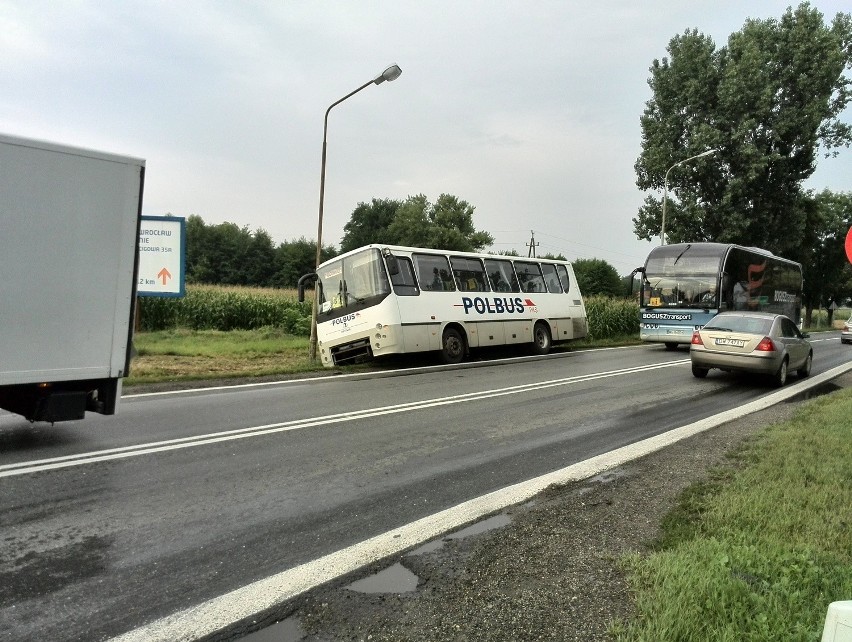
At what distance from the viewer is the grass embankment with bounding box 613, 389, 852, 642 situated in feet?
9.68

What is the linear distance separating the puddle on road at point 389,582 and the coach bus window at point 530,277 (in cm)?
1685

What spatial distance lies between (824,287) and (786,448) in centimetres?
6258

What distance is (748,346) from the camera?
12.8 meters

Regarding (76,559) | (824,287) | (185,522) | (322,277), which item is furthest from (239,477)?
(824,287)

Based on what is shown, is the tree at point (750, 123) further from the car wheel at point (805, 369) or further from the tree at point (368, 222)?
the tree at point (368, 222)

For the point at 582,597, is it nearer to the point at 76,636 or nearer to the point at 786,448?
the point at 76,636

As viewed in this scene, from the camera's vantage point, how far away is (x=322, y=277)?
16.5 metres

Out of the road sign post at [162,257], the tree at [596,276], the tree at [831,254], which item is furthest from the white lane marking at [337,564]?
the tree at [596,276]

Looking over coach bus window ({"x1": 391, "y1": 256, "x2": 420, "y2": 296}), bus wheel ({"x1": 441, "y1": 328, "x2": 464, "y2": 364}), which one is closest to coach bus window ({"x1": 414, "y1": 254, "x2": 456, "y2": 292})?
coach bus window ({"x1": 391, "y1": 256, "x2": 420, "y2": 296})

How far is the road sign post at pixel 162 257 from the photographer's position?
17828 millimetres

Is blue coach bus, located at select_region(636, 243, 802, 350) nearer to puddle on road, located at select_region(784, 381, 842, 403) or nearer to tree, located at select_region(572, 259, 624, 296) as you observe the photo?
puddle on road, located at select_region(784, 381, 842, 403)

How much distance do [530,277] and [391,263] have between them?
252 inches

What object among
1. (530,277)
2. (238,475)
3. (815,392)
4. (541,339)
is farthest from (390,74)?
(238,475)

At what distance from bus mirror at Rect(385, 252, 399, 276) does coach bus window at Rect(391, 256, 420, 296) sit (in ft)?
0.22
